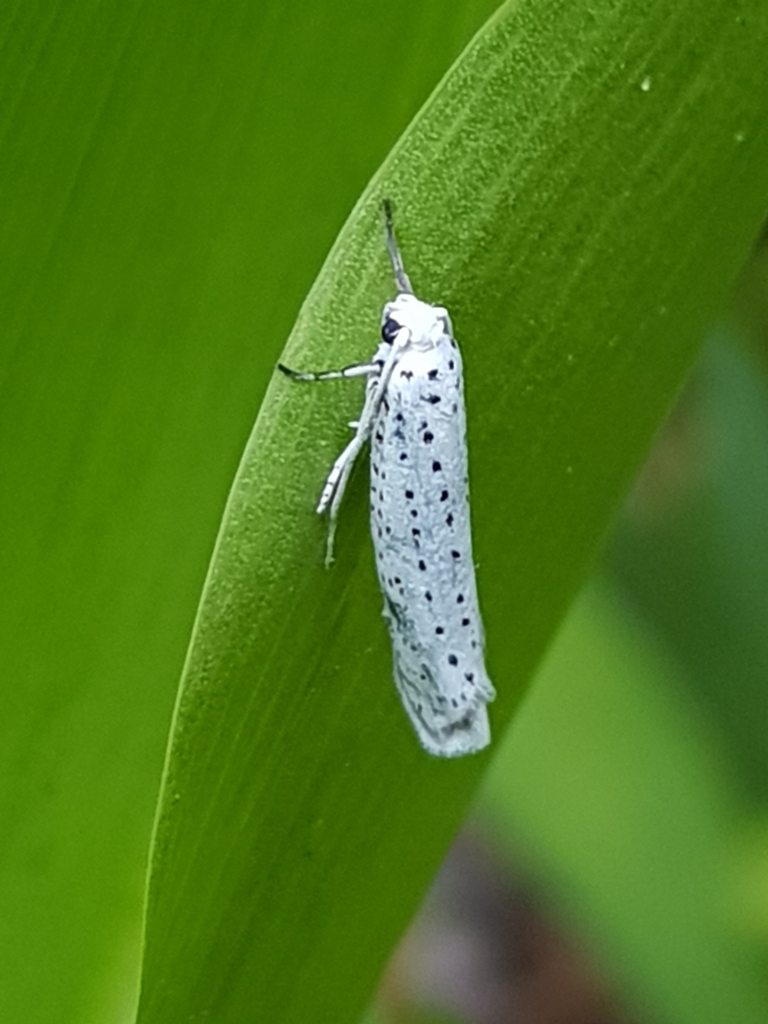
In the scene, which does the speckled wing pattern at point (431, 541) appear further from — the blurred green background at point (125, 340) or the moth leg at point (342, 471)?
the blurred green background at point (125, 340)

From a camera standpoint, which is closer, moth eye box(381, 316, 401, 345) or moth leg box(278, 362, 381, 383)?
moth leg box(278, 362, 381, 383)

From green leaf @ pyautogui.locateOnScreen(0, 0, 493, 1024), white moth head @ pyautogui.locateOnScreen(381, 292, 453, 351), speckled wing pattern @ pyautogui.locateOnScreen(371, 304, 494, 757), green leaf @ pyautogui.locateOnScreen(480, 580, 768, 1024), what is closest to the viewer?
green leaf @ pyautogui.locateOnScreen(0, 0, 493, 1024)

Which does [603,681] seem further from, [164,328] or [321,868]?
[164,328]

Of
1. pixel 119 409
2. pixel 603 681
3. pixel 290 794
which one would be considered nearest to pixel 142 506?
pixel 119 409

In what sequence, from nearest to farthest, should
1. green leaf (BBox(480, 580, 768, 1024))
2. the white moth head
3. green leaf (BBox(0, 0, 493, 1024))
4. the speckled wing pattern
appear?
green leaf (BBox(0, 0, 493, 1024))
the white moth head
the speckled wing pattern
green leaf (BBox(480, 580, 768, 1024))

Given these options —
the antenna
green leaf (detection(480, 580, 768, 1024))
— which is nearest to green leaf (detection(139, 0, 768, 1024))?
the antenna

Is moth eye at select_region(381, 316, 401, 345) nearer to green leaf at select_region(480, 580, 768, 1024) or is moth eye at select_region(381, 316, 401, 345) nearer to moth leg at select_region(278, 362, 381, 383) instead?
moth leg at select_region(278, 362, 381, 383)

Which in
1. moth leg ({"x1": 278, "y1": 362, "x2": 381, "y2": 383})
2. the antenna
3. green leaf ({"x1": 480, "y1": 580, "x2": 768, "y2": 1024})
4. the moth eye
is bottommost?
green leaf ({"x1": 480, "y1": 580, "x2": 768, "y2": 1024})
